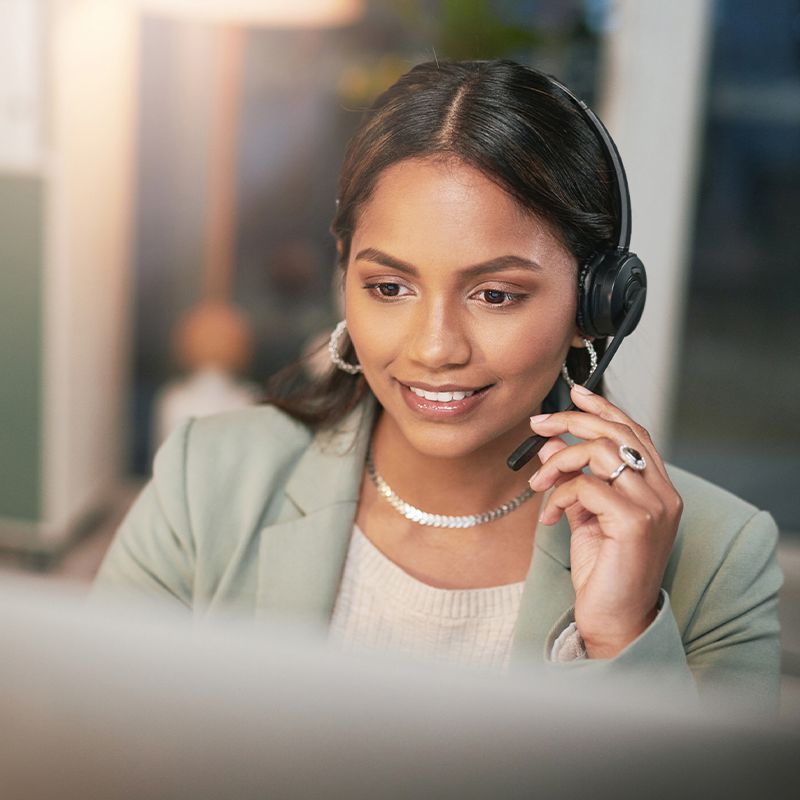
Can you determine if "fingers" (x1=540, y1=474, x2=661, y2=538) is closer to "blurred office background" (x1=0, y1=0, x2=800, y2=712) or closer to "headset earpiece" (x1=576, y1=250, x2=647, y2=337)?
"headset earpiece" (x1=576, y1=250, x2=647, y2=337)

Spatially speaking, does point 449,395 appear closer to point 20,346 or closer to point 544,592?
point 544,592

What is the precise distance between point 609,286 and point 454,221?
16 cm

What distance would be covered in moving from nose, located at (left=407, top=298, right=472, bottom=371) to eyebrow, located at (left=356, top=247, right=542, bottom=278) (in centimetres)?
3

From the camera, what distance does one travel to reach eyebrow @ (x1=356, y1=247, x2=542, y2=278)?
99cm

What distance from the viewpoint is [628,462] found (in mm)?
964

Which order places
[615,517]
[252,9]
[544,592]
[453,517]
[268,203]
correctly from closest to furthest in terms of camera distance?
[615,517], [544,592], [453,517], [252,9], [268,203]

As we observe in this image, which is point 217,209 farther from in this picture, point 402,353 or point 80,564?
point 402,353

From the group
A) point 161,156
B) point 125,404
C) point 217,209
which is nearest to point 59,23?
point 217,209

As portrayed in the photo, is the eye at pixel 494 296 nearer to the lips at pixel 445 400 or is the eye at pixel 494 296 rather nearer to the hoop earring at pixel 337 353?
the lips at pixel 445 400

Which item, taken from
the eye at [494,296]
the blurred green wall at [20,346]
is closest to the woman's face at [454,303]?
the eye at [494,296]

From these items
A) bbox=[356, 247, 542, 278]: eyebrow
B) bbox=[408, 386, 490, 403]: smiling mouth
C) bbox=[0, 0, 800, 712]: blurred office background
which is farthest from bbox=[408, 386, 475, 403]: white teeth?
bbox=[0, 0, 800, 712]: blurred office background

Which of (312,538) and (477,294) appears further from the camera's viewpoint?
(312,538)

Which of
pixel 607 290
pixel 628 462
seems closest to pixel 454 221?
pixel 607 290

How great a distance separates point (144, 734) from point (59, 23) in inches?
113
